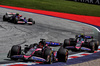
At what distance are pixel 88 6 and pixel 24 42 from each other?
32956 millimetres

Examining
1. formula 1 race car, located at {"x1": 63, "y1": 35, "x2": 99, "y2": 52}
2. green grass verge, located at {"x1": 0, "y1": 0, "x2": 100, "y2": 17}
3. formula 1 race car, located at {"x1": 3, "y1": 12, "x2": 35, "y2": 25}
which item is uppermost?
green grass verge, located at {"x1": 0, "y1": 0, "x2": 100, "y2": 17}

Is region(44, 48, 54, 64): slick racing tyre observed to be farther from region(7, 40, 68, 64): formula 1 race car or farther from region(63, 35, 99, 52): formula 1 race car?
region(63, 35, 99, 52): formula 1 race car

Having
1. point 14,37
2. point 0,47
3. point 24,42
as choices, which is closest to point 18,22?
point 14,37

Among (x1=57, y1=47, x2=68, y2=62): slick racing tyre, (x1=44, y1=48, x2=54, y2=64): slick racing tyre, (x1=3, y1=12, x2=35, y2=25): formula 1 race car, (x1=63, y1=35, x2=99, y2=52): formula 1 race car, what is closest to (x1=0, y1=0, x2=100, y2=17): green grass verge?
(x1=3, y1=12, x2=35, y2=25): formula 1 race car

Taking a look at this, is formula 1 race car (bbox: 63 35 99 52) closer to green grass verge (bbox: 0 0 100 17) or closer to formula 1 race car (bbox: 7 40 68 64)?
formula 1 race car (bbox: 7 40 68 64)

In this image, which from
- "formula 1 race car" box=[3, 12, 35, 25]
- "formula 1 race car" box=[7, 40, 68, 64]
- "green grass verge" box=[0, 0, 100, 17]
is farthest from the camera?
"green grass verge" box=[0, 0, 100, 17]

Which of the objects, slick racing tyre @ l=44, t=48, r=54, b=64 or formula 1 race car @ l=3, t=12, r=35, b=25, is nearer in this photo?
slick racing tyre @ l=44, t=48, r=54, b=64

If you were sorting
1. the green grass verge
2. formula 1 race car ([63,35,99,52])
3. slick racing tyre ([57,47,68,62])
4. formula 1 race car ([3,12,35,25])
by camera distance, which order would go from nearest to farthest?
slick racing tyre ([57,47,68,62]) < formula 1 race car ([63,35,99,52]) < formula 1 race car ([3,12,35,25]) < the green grass verge

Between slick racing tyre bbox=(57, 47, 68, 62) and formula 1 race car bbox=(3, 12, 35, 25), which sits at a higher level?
formula 1 race car bbox=(3, 12, 35, 25)

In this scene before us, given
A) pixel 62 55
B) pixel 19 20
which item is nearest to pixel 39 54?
pixel 62 55

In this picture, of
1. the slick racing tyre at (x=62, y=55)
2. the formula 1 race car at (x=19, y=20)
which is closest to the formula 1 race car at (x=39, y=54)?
the slick racing tyre at (x=62, y=55)

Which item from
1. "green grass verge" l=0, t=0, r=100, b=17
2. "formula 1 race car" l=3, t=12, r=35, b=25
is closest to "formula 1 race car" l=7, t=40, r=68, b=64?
"formula 1 race car" l=3, t=12, r=35, b=25

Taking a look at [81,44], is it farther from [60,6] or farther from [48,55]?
[60,6]

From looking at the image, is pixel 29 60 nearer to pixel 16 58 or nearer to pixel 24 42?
pixel 16 58
